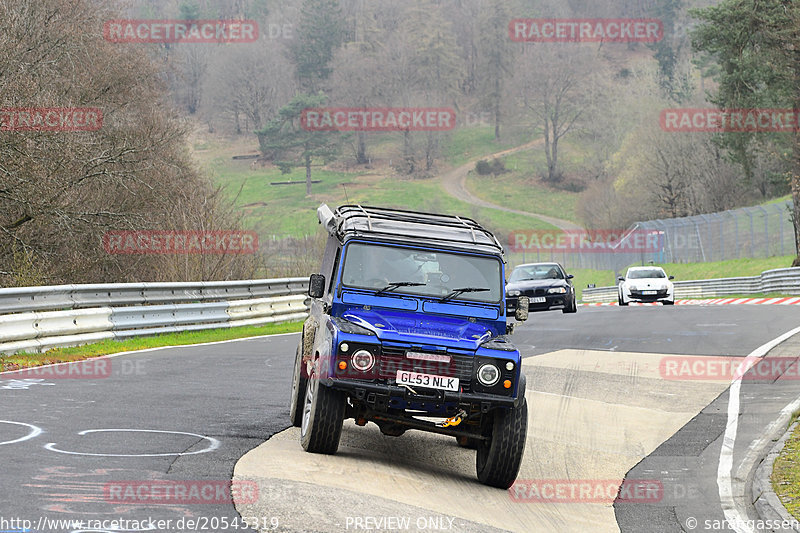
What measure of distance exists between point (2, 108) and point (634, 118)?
105 meters

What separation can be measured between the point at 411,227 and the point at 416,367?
6.85 feet

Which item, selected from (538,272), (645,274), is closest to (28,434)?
(538,272)

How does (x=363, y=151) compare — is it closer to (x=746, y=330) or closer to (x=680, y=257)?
(x=680, y=257)

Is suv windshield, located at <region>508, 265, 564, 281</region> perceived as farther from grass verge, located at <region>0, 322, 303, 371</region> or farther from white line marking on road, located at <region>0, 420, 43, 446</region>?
white line marking on road, located at <region>0, 420, 43, 446</region>

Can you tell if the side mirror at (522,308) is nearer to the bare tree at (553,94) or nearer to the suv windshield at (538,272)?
the suv windshield at (538,272)

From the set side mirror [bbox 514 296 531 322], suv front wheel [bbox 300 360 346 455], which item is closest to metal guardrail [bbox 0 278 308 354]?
side mirror [bbox 514 296 531 322]

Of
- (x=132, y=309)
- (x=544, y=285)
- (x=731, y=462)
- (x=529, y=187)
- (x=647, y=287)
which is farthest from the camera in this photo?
(x=529, y=187)

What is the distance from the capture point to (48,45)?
30.2 meters

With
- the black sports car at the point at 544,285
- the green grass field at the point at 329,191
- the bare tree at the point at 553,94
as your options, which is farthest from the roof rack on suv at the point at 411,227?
the bare tree at the point at 553,94

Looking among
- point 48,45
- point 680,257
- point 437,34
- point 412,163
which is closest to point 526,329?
point 48,45

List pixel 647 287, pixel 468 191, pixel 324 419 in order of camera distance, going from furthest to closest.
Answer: pixel 468 191, pixel 647 287, pixel 324 419

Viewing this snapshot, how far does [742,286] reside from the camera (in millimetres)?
45281

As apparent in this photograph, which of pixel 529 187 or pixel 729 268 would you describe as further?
pixel 529 187

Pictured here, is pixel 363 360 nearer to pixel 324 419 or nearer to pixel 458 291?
pixel 324 419
